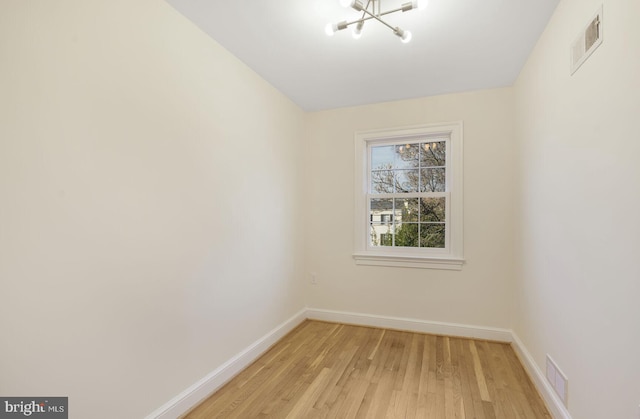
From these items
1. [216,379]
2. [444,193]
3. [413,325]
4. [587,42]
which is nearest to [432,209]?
[444,193]

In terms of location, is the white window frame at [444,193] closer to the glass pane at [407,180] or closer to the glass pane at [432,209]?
the glass pane at [432,209]

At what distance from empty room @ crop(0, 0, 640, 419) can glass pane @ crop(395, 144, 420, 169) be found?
0.08ft

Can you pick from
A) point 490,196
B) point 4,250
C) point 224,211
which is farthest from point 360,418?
point 490,196

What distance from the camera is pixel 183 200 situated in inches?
72.7

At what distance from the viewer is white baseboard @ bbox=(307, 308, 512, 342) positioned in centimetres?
285

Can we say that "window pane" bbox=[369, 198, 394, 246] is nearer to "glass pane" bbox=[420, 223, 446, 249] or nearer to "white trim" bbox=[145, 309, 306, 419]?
"glass pane" bbox=[420, 223, 446, 249]

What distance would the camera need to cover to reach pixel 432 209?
3.16m

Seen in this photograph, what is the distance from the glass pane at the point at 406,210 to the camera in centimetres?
322

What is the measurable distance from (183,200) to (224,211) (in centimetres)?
39

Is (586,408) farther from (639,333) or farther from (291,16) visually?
(291,16)

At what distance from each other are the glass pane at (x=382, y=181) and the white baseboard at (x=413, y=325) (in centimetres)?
143

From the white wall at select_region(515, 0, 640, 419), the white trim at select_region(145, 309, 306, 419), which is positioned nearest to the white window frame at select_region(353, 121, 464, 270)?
the white wall at select_region(515, 0, 640, 419)

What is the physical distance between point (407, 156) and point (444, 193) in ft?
1.88

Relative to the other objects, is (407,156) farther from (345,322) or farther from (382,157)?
(345,322)
